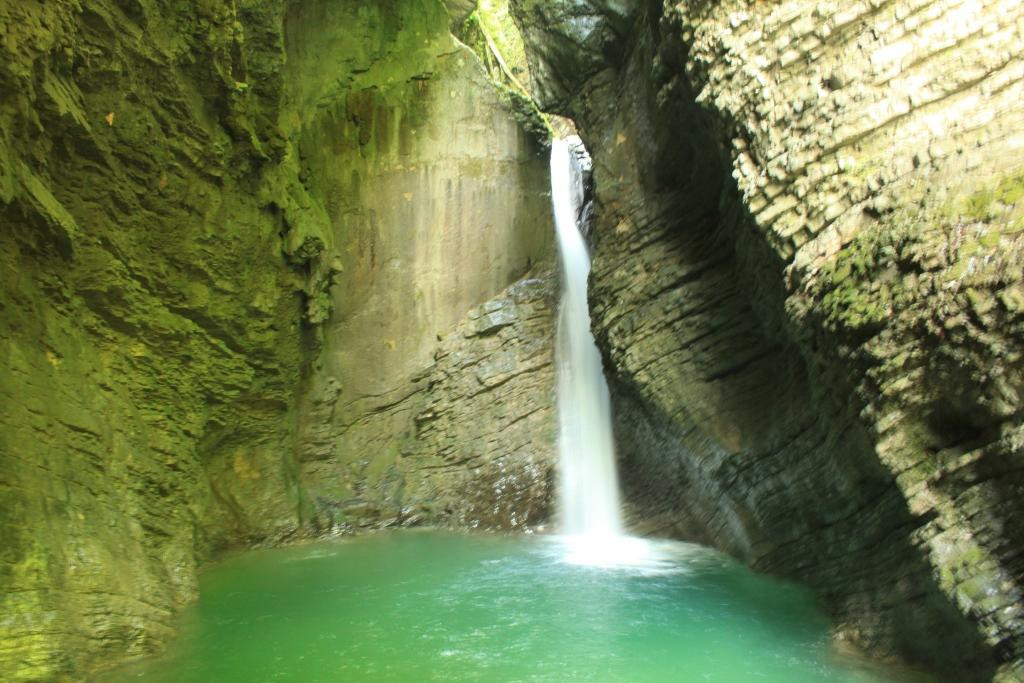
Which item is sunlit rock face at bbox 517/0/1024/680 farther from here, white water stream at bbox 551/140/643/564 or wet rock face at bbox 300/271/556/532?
wet rock face at bbox 300/271/556/532

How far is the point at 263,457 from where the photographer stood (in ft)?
35.3

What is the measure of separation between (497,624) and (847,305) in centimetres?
424

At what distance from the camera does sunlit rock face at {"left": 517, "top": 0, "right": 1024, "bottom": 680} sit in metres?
4.80

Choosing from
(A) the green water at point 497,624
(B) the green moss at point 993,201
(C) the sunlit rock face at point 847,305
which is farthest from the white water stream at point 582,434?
(B) the green moss at point 993,201

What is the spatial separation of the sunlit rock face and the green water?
0.75 metres

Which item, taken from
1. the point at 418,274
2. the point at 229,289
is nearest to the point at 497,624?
the point at 229,289

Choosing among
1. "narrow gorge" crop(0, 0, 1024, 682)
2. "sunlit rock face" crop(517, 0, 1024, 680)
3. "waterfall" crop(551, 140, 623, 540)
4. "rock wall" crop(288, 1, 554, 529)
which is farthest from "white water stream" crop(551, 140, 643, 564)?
"sunlit rock face" crop(517, 0, 1024, 680)

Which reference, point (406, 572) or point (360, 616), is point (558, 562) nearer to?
point (406, 572)

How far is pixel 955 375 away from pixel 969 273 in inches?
27.6

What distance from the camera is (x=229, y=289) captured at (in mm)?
9336

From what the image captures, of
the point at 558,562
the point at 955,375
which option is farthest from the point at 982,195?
the point at 558,562

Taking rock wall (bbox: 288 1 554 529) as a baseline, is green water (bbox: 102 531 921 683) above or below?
below

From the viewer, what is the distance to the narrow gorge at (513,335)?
532 cm

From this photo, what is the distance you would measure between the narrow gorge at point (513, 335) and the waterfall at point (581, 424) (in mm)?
228
